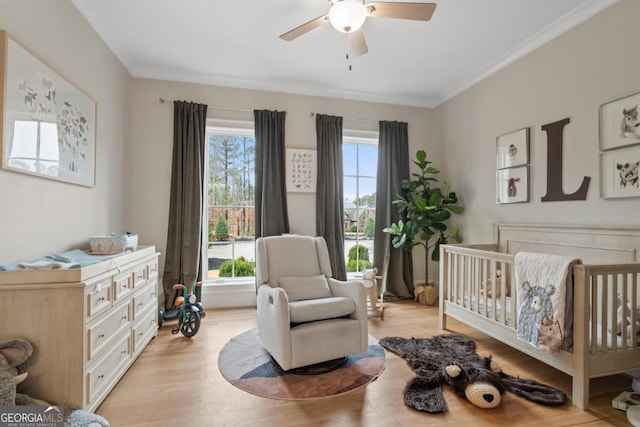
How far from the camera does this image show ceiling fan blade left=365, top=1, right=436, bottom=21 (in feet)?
5.98

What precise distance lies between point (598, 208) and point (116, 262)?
3463mm

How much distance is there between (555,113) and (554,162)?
1.40ft

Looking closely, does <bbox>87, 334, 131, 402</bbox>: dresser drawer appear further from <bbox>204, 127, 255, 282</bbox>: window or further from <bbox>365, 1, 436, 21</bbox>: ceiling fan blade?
<bbox>365, 1, 436, 21</bbox>: ceiling fan blade

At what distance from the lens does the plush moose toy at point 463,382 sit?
176 centimetres

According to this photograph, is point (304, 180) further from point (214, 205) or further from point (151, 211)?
point (151, 211)

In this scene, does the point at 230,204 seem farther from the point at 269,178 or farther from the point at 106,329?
the point at 106,329

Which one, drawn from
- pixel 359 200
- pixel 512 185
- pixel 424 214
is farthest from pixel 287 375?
pixel 512 185

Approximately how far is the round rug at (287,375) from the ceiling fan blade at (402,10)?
93.6 inches

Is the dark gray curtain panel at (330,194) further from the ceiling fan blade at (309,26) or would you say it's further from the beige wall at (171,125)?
the ceiling fan blade at (309,26)

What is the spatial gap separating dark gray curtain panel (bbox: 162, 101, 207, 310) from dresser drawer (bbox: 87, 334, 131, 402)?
1269 millimetres

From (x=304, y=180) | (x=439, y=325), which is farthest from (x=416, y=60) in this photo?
(x=439, y=325)

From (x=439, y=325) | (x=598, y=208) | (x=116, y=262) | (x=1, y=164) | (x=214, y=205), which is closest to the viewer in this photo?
(x=1, y=164)

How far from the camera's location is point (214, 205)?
146 inches

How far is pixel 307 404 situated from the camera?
1.76m
